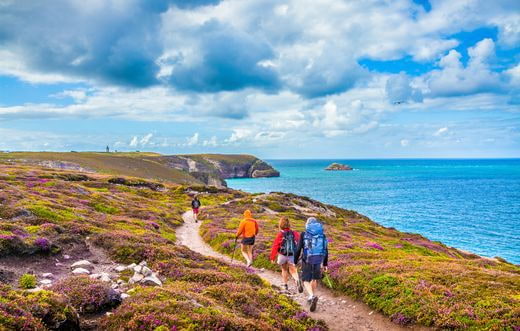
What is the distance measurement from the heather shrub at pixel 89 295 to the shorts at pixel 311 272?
297 inches

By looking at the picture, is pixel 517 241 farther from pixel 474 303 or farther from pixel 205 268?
pixel 205 268

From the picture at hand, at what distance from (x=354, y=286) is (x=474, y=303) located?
212 inches

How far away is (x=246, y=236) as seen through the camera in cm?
2106

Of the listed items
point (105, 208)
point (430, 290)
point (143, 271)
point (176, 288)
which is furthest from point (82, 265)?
point (105, 208)

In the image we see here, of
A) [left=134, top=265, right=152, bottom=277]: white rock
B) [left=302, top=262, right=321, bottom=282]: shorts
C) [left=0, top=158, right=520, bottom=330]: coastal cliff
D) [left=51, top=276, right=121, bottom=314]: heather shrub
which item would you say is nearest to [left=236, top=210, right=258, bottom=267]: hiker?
[left=0, top=158, right=520, bottom=330]: coastal cliff

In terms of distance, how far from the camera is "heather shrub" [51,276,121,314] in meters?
11.2

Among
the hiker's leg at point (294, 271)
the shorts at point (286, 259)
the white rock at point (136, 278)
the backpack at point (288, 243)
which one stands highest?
the backpack at point (288, 243)

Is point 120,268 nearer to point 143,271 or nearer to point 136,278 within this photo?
point 143,271

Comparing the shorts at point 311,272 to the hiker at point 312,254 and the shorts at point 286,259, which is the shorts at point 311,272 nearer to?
the hiker at point 312,254

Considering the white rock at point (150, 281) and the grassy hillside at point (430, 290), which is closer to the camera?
the grassy hillside at point (430, 290)

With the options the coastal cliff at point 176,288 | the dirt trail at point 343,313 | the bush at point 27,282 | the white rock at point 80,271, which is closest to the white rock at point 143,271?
the coastal cliff at point 176,288

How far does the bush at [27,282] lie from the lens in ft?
40.7

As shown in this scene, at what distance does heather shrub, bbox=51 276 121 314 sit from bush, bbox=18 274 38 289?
3.18 feet

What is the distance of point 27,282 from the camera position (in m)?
12.6
